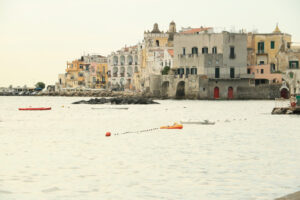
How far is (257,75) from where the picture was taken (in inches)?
2864

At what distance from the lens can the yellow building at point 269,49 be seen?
239 ft

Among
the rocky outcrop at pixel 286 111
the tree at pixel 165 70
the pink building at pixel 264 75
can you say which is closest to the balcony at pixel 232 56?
the pink building at pixel 264 75

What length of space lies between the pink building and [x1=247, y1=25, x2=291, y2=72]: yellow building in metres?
→ 1.22

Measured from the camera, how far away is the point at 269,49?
7294cm

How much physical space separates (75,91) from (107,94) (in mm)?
19558

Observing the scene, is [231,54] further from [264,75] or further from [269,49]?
[269,49]

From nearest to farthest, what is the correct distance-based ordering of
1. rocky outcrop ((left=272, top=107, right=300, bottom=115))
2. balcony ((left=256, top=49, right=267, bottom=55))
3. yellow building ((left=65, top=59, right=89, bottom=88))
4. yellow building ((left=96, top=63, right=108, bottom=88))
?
1. rocky outcrop ((left=272, top=107, right=300, bottom=115))
2. balcony ((left=256, top=49, right=267, bottom=55))
3. yellow building ((left=96, top=63, right=108, bottom=88))
4. yellow building ((left=65, top=59, right=89, bottom=88))

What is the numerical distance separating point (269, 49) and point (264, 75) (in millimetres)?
4014

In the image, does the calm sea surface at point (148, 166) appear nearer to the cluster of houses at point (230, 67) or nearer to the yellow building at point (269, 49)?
the cluster of houses at point (230, 67)

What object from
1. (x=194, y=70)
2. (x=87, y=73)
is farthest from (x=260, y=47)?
(x=87, y=73)

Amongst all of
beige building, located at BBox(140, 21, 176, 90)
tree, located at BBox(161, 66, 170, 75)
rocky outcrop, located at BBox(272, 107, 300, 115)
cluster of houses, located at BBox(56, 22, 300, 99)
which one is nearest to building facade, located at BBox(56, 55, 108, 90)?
beige building, located at BBox(140, 21, 176, 90)

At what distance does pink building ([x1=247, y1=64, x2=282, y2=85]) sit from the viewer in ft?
234

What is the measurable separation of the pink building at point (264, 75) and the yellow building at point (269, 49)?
1.22 m

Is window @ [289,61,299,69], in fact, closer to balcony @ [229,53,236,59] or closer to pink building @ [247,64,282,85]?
pink building @ [247,64,282,85]
